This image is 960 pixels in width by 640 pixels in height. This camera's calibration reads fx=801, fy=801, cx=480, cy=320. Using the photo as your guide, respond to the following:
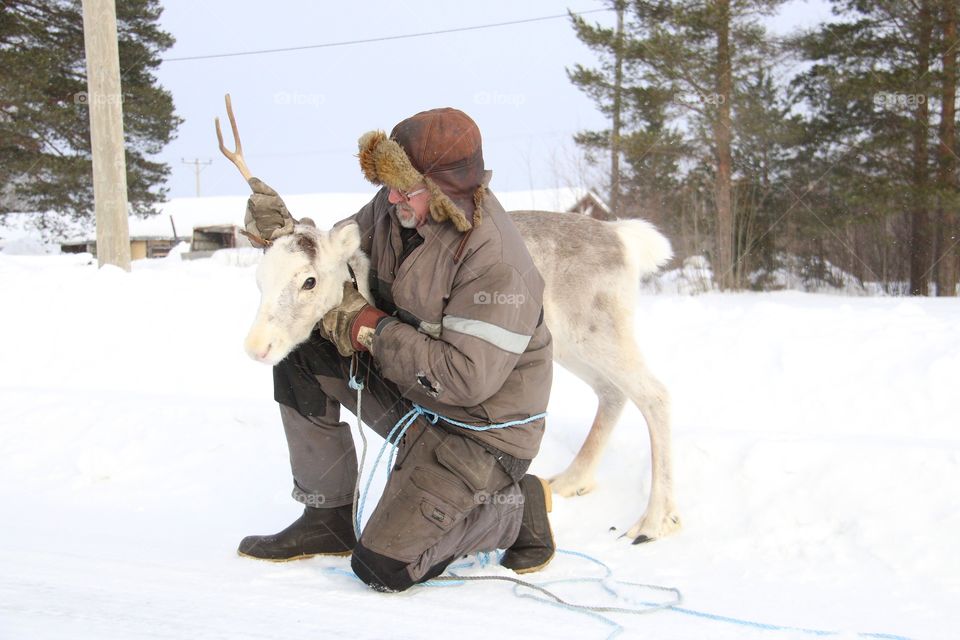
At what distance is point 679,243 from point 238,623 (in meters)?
13.5

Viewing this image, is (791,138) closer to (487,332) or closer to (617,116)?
(617,116)

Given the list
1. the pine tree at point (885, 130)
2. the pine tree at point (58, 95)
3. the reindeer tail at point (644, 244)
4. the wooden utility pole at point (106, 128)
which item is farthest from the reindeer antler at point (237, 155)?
the pine tree at point (58, 95)

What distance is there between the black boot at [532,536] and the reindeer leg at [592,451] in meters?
0.82

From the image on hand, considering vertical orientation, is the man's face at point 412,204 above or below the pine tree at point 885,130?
below

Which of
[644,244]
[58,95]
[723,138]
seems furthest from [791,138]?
[58,95]

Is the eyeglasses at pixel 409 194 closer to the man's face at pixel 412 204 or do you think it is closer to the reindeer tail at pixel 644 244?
the man's face at pixel 412 204

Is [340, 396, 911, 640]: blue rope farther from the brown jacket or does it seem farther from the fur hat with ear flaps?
the fur hat with ear flaps

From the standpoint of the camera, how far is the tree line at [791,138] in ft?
43.0

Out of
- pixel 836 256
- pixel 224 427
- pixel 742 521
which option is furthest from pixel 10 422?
pixel 836 256

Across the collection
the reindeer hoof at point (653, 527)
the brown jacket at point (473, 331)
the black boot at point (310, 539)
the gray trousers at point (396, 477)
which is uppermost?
the brown jacket at point (473, 331)

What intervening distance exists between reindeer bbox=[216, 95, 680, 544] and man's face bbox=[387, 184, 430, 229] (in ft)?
0.81

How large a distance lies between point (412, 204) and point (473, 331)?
64cm

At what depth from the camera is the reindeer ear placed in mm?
3420

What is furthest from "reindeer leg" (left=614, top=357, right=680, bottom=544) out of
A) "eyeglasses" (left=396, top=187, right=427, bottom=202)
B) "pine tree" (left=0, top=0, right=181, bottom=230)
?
"pine tree" (left=0, top=0, right=181, bottom=230)
